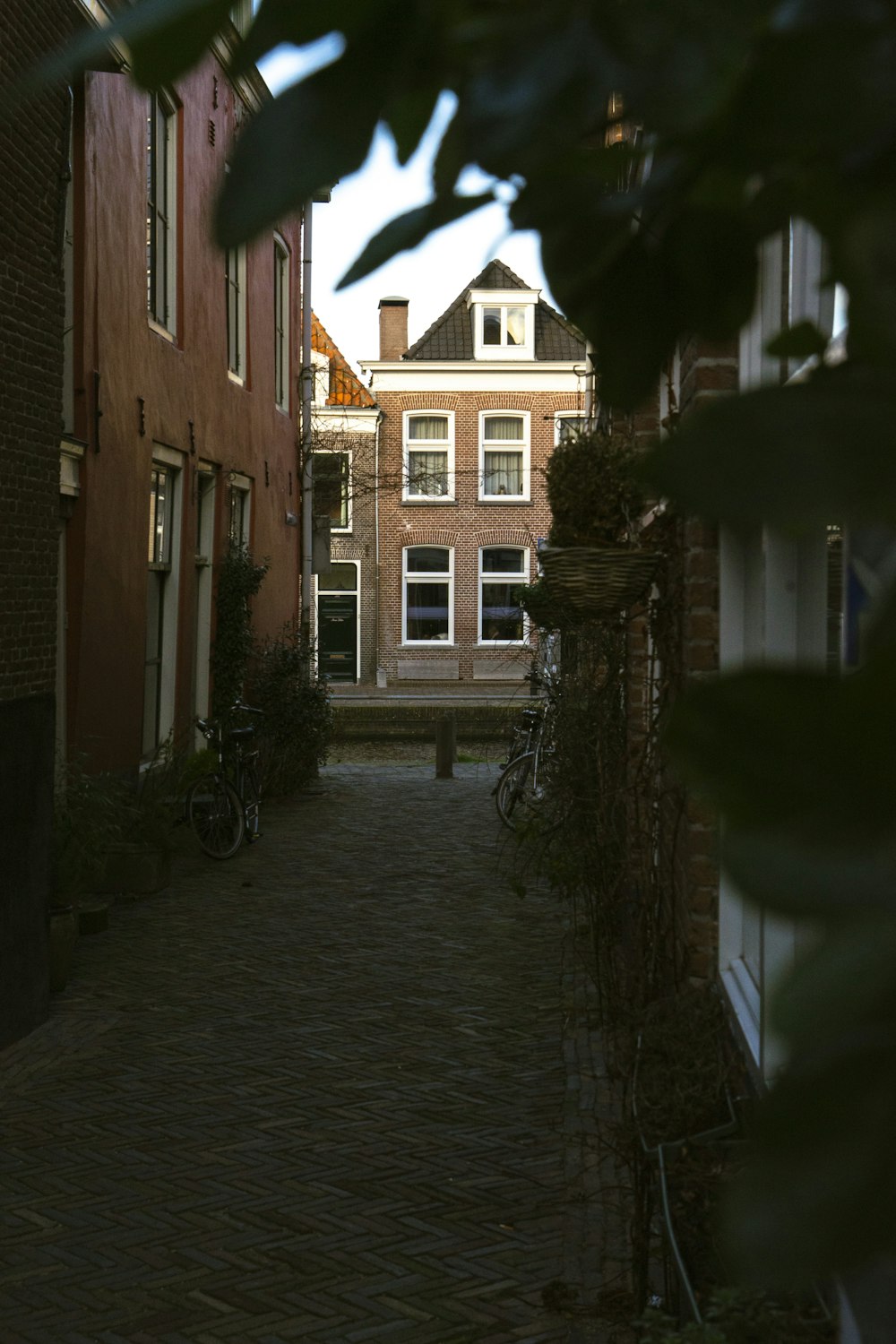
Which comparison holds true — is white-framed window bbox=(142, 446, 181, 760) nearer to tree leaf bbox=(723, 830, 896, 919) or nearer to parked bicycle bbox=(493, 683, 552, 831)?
parked bicycle bbox=(493, 683, 552, 831)

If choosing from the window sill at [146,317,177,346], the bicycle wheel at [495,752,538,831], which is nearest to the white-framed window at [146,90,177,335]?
the window sill at [146,317,177,346]

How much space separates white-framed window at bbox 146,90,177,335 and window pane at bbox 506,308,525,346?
66.1ft

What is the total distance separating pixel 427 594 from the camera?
104 ft

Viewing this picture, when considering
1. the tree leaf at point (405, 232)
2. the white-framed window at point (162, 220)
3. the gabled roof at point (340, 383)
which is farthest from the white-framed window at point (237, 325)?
the gabled roof at point (340, 383)

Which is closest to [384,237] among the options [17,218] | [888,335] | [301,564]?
[888,335]

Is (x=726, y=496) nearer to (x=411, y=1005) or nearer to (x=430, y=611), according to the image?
(x=411, y=1005)

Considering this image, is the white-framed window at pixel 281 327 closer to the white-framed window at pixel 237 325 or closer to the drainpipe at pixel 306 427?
the drainpipe at pixel 306 427

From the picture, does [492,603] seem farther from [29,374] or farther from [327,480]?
[29,374]

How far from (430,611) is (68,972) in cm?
2501

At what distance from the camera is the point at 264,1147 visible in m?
4.86

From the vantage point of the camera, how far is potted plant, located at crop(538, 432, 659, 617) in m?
4.84

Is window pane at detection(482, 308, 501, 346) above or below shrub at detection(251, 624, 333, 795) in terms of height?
above

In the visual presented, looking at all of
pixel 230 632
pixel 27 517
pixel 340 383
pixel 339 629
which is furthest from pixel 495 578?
pixel 27 517

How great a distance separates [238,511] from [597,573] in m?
9.84
